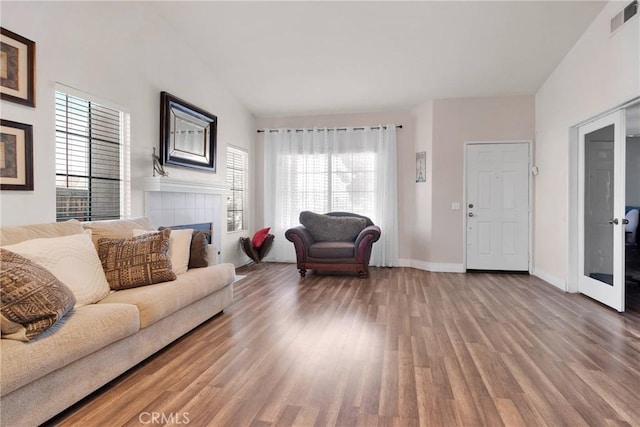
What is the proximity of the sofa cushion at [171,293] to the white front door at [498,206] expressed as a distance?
4037 mm

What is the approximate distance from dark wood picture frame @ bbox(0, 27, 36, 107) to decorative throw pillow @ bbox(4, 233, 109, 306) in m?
1.09

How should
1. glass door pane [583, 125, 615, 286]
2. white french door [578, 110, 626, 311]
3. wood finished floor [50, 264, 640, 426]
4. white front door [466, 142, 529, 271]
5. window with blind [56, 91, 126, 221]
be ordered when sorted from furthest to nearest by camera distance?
white front door [466, 142, 529, 271], glass door pane [583, 125, 615, 286], white french door [578, 110, 626, 311], window with blind [56, 91, 126, 221], wood finished floor [50, 264, 640, 426]

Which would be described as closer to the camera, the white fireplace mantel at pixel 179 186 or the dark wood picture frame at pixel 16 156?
the dark wood picture frame at pixel 16 156

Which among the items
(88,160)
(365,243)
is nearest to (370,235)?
(365,243)

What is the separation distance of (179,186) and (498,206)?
181 inches

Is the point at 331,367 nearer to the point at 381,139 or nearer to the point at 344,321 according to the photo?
the point at 344,321

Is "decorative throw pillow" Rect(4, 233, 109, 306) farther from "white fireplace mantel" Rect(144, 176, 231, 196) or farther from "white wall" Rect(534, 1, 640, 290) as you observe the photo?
"white wall" Rect(534, 1, 640, 290)

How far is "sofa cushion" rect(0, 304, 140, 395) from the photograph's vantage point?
4.82ft

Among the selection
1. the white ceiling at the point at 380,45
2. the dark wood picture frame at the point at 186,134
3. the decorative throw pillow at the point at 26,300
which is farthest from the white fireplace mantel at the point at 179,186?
the decorative throw pillow at the point at 26,300

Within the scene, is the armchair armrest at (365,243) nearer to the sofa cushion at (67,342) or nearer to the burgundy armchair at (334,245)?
the burgundy armchair at (334,245)

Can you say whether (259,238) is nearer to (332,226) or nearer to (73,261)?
(332,226)

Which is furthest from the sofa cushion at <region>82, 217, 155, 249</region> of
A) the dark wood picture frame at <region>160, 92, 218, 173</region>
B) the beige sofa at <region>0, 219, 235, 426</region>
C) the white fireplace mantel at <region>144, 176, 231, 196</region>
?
the dark wood picture frame at <region>160, 92, 218, 173</region>

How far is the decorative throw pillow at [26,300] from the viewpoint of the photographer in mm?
1575

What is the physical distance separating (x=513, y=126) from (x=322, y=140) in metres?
3.02
